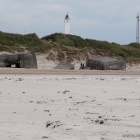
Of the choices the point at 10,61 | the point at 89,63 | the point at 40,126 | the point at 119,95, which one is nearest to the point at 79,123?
the point at 40,126

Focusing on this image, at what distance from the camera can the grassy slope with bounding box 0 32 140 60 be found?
33.9 m

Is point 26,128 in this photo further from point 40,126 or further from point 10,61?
point 10,61

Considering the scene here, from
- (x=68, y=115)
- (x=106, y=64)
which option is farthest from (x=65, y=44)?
(x=68, y=115)

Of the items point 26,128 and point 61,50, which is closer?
point 26,128

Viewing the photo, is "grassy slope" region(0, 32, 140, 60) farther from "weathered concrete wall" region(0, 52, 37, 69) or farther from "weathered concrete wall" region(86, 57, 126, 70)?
"weathered concrete wall" region(86, 57, 126, 70)

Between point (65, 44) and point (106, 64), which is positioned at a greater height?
point (65, 44)

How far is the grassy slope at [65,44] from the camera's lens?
33.9 m

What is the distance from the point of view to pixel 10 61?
2194cm

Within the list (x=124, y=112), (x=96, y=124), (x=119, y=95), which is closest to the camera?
(x=96, y=124)

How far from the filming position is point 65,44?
41094 mm

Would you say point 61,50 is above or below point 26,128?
above

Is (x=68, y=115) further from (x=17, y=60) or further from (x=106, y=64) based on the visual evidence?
(x=106, y=64)

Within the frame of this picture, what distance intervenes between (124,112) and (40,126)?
1710 mm

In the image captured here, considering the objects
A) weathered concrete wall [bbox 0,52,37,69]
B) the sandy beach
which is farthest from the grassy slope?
the sandy beach
